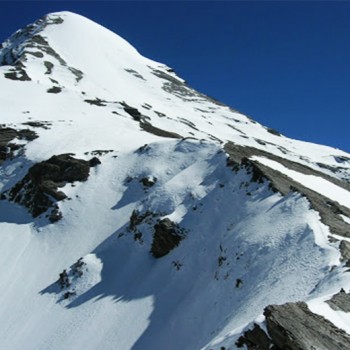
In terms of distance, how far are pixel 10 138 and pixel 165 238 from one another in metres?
25.2

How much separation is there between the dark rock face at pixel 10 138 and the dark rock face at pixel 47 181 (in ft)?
16.2

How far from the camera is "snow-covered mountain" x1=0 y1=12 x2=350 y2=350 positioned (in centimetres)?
1742

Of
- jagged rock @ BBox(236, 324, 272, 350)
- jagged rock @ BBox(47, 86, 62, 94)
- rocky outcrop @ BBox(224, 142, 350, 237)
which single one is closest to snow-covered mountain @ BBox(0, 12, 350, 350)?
jagged rock @ BBox(236, 324, 272, 350)

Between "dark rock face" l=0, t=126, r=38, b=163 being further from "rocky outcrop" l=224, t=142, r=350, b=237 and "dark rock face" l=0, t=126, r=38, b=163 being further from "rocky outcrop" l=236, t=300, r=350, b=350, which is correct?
"rocky outcrop" l=236, t=300, r=350, b=350

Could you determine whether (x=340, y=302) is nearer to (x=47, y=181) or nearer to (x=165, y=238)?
(x=165, y=238)

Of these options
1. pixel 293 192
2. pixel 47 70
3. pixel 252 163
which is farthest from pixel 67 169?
pixel 47 70

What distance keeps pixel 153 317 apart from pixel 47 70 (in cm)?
7345

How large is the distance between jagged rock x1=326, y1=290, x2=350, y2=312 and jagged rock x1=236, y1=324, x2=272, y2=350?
283cm

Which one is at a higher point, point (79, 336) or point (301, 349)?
point (79, 336)

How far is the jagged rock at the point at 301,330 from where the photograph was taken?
11.8 m

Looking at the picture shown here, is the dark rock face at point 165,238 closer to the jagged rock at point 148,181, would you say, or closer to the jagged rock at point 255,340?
the jagged rock at point 148,181

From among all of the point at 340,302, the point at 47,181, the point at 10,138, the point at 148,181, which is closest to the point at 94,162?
the point at 47,181

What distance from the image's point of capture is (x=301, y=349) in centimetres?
1148

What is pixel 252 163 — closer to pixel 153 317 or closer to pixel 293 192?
pixel 293 192
